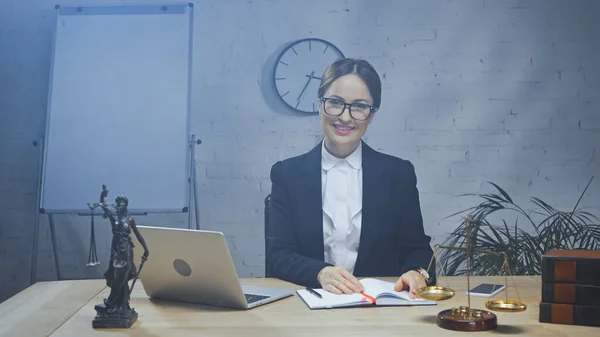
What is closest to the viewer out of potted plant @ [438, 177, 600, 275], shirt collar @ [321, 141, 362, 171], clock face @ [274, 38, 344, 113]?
shirt collar @ [321, 141, 362, 171]

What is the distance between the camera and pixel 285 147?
372 cm

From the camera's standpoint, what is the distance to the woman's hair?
2.79m

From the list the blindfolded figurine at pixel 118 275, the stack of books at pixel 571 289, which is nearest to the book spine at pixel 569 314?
the stack of books at pixel 571 289

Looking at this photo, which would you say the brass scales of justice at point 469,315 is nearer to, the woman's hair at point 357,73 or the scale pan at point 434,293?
the scale pan at point 434,293

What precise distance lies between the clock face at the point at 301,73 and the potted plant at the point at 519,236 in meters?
1.06

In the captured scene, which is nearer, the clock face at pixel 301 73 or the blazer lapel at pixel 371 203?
the blazer lapel at pixel 371 203

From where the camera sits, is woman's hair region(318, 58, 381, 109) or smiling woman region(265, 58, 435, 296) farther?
woman's hair region(318, 58, 381, 109)

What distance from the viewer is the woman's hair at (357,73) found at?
9.17 ft

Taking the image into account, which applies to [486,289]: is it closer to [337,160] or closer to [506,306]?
[506,306]

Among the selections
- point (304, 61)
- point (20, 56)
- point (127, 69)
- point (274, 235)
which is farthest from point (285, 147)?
point (20, 56)

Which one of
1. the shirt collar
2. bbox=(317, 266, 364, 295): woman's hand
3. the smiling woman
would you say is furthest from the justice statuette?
the shirt collar

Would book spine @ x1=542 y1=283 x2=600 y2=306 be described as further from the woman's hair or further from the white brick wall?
the white brick wall

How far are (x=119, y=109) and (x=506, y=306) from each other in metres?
2.47

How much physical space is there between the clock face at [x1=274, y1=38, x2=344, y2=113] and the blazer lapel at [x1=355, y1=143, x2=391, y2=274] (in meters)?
1.10
